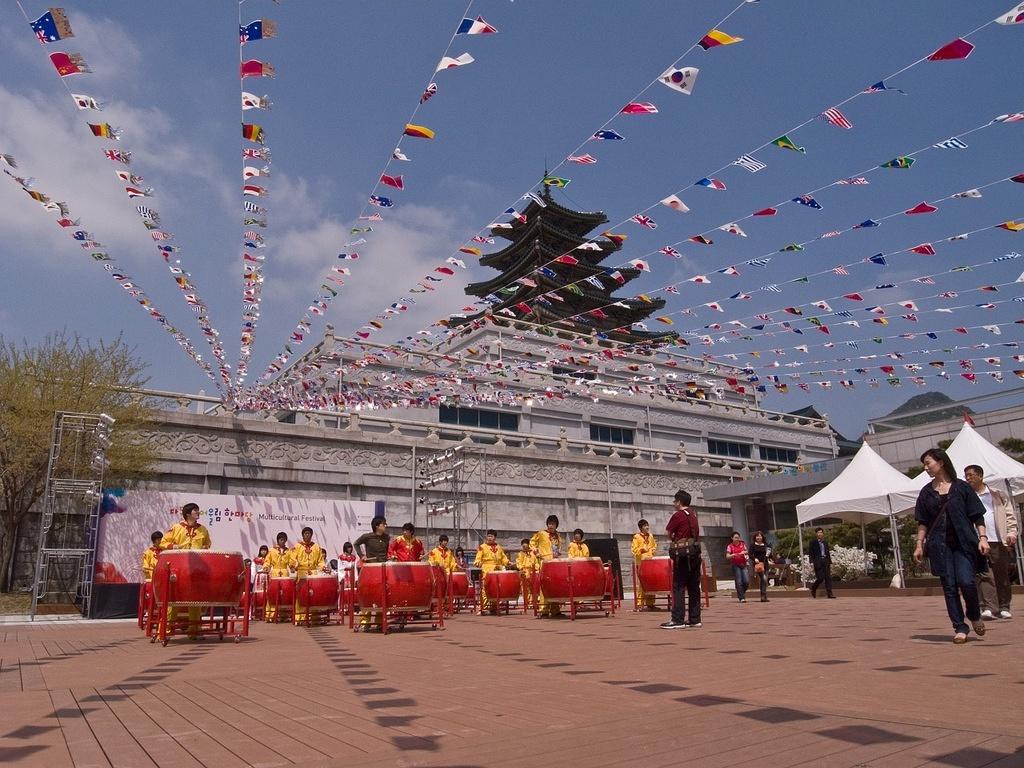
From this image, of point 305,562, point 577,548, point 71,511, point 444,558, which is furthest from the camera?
point 71,511

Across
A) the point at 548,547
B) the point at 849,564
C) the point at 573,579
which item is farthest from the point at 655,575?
the point at 849,564

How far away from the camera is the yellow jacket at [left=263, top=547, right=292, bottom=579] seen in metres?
13.2

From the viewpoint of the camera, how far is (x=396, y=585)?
9.66m

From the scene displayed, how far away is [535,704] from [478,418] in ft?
91.9

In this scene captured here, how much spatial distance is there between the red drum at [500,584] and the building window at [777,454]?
102 feet

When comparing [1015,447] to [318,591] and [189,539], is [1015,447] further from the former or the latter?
[189,539]

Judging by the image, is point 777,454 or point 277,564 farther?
point 777,454

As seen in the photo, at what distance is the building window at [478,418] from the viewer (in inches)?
1220

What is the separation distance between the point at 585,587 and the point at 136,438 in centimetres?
1373

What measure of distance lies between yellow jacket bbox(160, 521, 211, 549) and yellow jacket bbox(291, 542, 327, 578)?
335 centimetres

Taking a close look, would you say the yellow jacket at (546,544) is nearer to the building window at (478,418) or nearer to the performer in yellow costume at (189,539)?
the performer in yellow costume at (189,539)

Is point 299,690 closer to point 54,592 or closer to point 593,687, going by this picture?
point 593,687

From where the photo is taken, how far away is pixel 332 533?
19.1 metres

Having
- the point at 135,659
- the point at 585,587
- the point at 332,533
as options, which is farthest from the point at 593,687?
the point at 332,533
